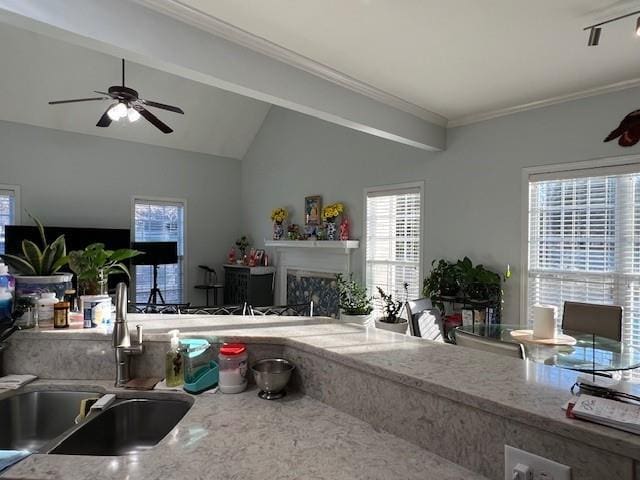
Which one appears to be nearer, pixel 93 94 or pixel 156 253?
pixel 93 94

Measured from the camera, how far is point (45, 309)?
5.60 feet

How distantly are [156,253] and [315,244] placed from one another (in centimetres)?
226

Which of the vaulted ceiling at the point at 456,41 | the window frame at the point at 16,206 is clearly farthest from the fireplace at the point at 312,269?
the window frame at the point at 16,206

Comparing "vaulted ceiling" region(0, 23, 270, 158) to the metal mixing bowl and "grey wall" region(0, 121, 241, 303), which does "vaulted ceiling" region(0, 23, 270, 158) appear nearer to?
"grey wall" region(0, 121, 241, 303)

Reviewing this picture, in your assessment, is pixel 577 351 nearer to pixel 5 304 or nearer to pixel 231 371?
pixel 231 371

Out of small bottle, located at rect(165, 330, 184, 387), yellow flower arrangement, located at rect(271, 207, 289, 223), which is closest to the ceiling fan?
yellow flower arrangement, located at rect(271, 207, 289, 223)

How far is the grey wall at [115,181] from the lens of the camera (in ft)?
16.9

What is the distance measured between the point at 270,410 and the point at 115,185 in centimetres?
545

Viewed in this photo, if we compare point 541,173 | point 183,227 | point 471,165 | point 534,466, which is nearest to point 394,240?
point 471,165

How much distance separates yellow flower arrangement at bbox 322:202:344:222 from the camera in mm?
5293

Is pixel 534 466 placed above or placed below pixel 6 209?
below

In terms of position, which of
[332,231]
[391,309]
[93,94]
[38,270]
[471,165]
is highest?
[93,94]

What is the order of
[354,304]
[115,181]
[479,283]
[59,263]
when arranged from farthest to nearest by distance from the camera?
[115,181] < [354,304] < [479,283] < [59,263]

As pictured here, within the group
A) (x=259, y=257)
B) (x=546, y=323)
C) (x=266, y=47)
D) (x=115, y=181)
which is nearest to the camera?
(x=546, y=323)
